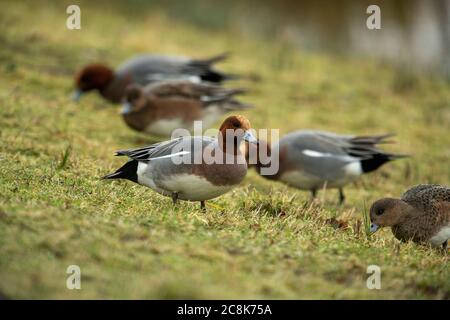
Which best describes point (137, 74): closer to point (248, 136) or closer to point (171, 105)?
point (171, 105)

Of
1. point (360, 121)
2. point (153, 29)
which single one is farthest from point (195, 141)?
point (153, 29)

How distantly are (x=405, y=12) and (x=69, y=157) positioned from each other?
31.2 ft

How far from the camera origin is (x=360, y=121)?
9336mm

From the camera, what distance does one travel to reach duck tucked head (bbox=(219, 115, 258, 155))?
4.86 meters

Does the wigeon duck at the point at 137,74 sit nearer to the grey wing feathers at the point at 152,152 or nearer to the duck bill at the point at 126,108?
the duck bill at the point at 126,108

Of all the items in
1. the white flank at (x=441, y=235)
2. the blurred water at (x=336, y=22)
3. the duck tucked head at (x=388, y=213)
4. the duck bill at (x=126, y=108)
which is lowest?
the white flank at (x=441, y=235)

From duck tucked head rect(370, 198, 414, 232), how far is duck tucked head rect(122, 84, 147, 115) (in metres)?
3.36

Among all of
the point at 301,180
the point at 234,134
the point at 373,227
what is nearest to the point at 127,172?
the point at 234,134

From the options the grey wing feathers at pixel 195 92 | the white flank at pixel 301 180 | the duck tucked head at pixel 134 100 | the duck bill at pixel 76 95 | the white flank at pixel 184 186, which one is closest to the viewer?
the white flank at pixel 184 186

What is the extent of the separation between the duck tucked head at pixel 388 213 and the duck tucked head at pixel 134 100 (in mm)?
3359

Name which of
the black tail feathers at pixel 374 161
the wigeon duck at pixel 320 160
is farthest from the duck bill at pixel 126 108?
the black tail feathers at pixel 374 161

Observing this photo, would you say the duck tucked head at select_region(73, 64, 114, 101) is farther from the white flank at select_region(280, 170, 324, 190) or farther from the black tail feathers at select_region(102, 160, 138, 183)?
the black tail feathers at select_region(102, 160, 138, 183)

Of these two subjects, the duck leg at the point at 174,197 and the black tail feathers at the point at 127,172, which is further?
the black tail feathers at the point at 127,172

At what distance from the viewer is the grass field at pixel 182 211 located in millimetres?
3545
